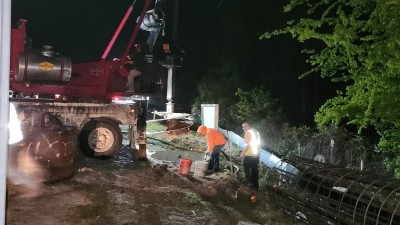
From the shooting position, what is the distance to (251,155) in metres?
8.48

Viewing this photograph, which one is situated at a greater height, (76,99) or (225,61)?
(225,61)

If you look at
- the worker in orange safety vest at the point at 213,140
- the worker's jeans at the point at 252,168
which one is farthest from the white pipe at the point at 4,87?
the worker in orange safety vest at the point at 213,140

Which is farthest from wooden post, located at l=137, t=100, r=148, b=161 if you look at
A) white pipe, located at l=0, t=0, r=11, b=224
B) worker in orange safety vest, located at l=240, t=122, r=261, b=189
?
Answer: white pipe, located at l=0, t=0, r=11, b=224

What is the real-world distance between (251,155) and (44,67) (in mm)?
5250

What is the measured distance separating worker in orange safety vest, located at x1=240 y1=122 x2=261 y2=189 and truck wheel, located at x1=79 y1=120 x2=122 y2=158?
3.53m

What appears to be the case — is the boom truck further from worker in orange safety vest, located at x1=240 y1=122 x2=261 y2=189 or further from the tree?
the tree

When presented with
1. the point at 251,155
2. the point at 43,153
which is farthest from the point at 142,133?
the point at 43,153

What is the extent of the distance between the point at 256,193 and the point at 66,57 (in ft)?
18.2

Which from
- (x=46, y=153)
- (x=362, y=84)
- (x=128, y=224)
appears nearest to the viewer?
(x=128, y=224)

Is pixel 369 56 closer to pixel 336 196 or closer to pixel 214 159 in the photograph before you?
pixel 336 196

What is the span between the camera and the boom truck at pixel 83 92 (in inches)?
336

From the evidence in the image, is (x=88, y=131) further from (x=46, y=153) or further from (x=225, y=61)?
(x=225, y=61)

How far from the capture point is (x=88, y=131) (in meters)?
9.63

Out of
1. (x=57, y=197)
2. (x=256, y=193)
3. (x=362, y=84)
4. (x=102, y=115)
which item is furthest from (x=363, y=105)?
(x=102, y=115)
